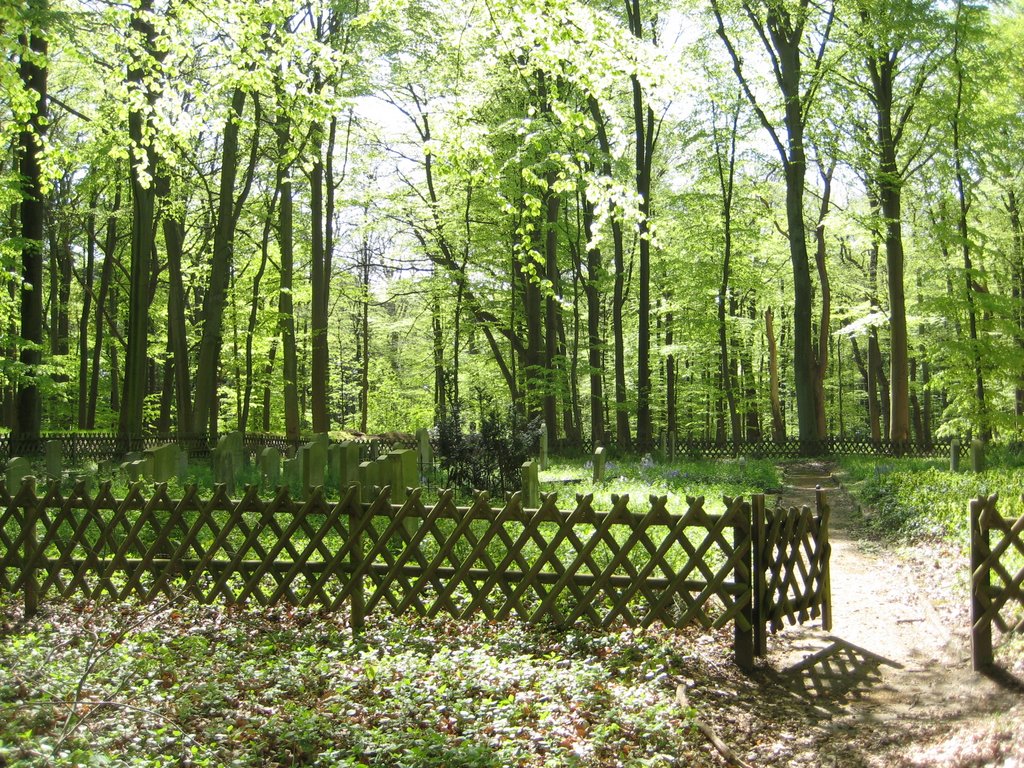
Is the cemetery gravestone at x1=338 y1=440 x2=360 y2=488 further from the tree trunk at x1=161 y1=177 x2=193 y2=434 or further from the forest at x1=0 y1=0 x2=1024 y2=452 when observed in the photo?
the tree trunk at x1=161 y1=177 x2=193 y2=434

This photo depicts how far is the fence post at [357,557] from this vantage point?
7090 mm

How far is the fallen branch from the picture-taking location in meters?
4.68

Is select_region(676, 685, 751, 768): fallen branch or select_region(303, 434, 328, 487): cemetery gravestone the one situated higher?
select_region(303, 434, 328, 487): cemetery gravestone

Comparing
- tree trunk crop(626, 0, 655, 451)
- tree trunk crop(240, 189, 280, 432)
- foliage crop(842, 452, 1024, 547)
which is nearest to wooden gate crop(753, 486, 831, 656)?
foliage crop(842, 452, 1024, 547)

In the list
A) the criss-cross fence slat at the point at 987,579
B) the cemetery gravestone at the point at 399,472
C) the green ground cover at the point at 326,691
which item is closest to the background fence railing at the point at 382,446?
the cemetery gravestone at the point at 399,472

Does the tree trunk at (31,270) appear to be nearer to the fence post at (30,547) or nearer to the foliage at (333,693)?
the fence post at (30,547)

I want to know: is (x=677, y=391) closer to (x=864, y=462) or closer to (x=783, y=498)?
(x=864, y=462)

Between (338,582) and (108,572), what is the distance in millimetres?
2092

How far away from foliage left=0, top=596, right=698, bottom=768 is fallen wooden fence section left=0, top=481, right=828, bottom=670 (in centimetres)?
28

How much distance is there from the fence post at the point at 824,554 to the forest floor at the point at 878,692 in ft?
0.47

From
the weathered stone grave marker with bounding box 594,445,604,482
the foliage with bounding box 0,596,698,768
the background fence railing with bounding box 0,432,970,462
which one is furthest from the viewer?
the background fence railing with bounding box 0,432,970,462

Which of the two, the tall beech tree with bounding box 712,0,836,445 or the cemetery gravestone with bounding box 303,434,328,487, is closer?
the cemetery gravestone with bounding box 303,434,328,487

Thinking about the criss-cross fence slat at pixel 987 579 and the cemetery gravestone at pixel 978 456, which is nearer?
the criss-cross fence slat at pixel 987 579

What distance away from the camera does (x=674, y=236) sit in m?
31.8
